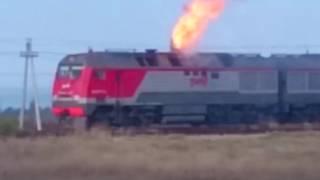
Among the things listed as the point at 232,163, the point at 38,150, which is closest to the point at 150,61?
the point at 38,150

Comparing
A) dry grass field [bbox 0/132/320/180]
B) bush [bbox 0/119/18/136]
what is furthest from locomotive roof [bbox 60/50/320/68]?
dry grass field [bbox 0/132/320/180]

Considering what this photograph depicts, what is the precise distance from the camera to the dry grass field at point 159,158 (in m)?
24.1

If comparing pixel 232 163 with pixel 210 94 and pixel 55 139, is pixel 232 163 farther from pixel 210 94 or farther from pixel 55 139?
pixel 210 94

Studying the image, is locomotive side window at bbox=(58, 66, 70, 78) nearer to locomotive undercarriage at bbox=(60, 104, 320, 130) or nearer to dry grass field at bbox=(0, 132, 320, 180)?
locomotive undercarriage at bbox=(60, 104, 320, 130)

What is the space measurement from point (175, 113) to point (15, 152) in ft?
82.5

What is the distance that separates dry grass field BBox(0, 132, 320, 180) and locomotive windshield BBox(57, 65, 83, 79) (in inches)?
595

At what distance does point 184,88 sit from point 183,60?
1.40 metres

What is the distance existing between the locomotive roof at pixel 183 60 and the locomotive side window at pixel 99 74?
0.93ft

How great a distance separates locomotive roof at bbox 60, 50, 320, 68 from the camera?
53.7m

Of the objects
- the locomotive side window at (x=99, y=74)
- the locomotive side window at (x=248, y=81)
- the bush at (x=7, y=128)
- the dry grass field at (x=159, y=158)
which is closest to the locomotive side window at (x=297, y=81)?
the locomotive side window at (x=248, y=81)

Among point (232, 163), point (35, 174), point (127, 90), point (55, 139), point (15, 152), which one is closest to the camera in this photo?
point (35, 174)

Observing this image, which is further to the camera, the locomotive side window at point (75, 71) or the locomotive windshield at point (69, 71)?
the locomotive windshield at point (69, 71)

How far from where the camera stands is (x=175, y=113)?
54406 mm

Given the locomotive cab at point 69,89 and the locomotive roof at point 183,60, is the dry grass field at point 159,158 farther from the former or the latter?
the locomotive roof at point 183,60
